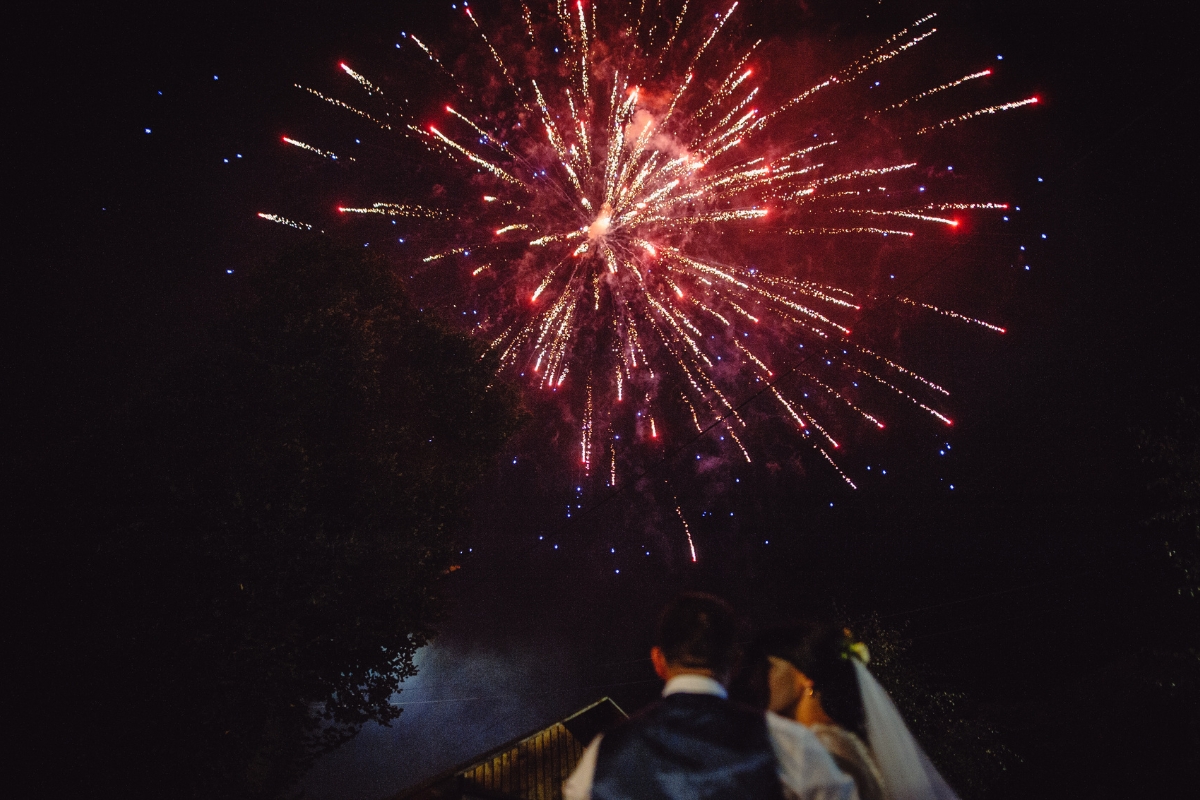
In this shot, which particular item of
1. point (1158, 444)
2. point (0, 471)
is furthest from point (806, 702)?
point (1158, 444)

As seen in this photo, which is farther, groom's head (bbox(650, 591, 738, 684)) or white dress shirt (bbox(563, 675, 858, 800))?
groom's head (bbox(650, 591, 738, 684))

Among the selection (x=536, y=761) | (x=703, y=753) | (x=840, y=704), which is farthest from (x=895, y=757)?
(x=536, y=761)

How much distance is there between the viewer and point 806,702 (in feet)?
10.1

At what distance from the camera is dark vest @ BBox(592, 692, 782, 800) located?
208cm

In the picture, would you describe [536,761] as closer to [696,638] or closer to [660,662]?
[660,662]

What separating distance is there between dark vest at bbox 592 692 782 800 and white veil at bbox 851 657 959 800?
1229 mm

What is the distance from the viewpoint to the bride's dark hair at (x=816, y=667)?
10.4ft

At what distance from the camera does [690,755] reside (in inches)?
83.8

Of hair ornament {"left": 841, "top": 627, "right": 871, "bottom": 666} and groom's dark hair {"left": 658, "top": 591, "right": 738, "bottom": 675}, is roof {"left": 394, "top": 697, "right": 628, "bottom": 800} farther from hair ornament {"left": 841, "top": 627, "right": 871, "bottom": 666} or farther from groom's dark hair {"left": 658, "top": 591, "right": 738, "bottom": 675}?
groom's dark hair {"left": 658, "top": 591, "right": 738, "bottom": 675}

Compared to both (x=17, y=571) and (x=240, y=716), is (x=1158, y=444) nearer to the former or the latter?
(x=240, y=716)

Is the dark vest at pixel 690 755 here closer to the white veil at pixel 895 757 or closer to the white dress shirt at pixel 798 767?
the white dress shirt at pixel 798 767

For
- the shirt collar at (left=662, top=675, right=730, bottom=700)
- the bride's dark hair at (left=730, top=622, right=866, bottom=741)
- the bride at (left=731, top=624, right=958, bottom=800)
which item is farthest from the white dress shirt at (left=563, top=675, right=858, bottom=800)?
the bride's dark hair at (left=730, top=622, right=866, bottom=741)

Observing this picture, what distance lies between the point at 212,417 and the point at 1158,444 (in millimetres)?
16241

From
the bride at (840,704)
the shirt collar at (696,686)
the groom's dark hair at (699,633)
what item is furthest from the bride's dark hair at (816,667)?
the shirt collar at (696,686)
